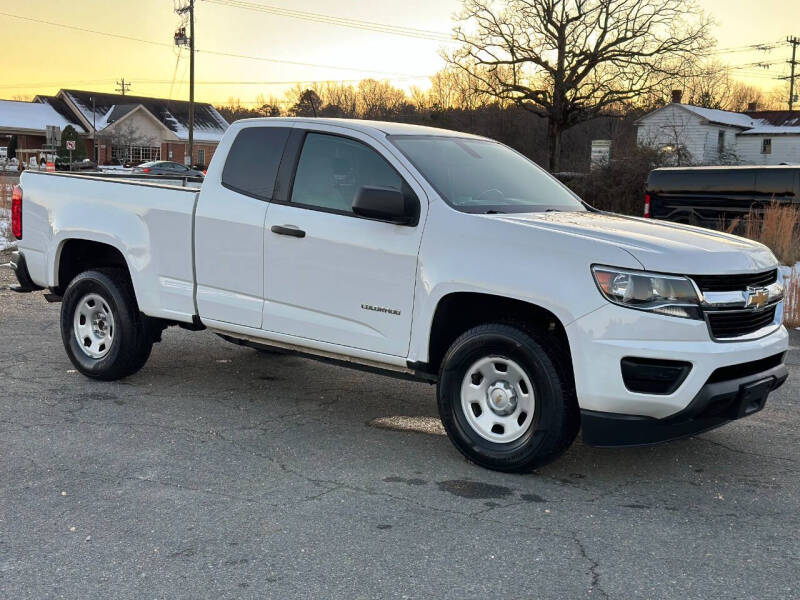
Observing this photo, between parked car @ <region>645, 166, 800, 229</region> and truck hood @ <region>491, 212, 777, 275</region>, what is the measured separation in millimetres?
11651

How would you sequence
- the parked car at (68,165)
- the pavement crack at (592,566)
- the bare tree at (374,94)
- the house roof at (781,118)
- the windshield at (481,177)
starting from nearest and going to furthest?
the pavement crack at (592,566)
the windshield at (481,177)
the parked car at (68,165)
the house roof at (781,118)
the bare tree at (374,94)

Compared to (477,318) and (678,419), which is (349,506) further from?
(678,419)

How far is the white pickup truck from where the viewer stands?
431cm

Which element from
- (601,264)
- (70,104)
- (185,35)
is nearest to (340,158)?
(601,264)

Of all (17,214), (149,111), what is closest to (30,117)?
(149,111)

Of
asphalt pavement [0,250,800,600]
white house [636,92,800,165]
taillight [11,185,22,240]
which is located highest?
white house [636,92,800,165]

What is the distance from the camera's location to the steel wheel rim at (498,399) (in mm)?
4664

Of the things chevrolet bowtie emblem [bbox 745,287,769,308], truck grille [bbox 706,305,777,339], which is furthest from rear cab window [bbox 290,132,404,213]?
chevrolet bowtie emblem [bbox 745,287,769,308]

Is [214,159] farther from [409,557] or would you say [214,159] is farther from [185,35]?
[185,35]

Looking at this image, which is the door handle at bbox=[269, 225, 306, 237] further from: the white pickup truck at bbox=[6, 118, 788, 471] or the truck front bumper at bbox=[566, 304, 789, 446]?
the truck front bumper at bbox=[566, 304, 789, 446]

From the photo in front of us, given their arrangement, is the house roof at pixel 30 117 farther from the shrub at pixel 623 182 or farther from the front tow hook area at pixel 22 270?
the front tow hook area at pixel 22 270

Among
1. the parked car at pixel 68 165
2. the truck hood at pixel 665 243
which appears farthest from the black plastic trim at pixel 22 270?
the parked car at pixel 68 165

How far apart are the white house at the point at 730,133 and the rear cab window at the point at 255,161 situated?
47.8 meters

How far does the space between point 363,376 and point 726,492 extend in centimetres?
331
